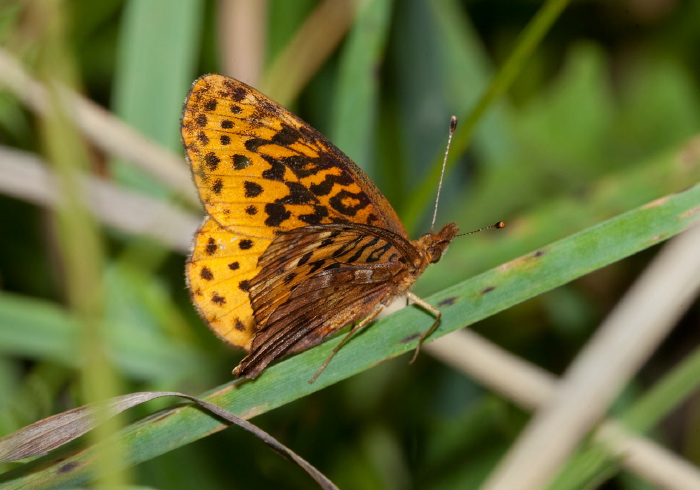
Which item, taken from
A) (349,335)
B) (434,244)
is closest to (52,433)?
(349,335)

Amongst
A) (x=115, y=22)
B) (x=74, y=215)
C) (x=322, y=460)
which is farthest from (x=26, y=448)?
(x=115, y=22)

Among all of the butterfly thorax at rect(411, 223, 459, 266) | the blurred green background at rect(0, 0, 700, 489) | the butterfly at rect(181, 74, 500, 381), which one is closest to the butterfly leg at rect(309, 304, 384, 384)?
the butterfly at rect(181, 74, 500, 381)

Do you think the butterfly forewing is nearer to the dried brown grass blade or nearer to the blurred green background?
the blurred green background

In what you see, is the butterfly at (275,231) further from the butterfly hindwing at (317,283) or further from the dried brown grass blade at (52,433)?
the dried brown grass blade at (52,433)

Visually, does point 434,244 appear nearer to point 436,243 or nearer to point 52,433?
point 436,243

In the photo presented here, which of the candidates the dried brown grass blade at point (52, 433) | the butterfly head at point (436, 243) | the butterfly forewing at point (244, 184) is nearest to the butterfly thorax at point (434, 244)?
the butterfly head at point (436, 243)

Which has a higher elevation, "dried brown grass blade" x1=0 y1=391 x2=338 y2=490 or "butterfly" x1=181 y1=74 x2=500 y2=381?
"butterfly" x1=181 y1=74 x2=500 y2=381
